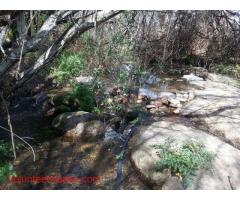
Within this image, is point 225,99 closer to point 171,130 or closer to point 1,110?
point 171,130

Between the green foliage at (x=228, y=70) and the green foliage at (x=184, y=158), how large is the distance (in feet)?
15.8

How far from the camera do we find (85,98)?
5.58 meters

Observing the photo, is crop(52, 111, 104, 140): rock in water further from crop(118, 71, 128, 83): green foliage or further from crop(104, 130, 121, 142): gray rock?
crop(118, 71, 128, 83): green foliage

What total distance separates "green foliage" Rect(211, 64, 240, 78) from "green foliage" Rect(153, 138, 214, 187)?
4825mm

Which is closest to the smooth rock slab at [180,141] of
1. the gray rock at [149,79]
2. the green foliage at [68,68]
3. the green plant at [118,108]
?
the green plant at [118,108]

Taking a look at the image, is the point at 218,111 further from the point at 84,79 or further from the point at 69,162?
the point at 84,79

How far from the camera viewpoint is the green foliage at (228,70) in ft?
27.2

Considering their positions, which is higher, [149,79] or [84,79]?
[84,79]

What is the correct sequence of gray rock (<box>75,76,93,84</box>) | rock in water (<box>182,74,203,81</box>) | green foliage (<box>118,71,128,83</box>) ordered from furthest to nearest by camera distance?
1. rock in water (<box>182,74,203,81</box>)
2. gray rock (<box>75,76,93,84</box>)
3. green foliage (<box>118,71,128,83</box>)

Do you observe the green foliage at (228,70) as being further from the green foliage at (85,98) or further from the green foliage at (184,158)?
the green foliage at (184,158)

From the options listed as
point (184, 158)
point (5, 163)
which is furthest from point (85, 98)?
point (184, 158)

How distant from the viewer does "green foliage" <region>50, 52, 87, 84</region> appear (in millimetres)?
6873

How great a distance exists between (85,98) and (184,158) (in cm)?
236

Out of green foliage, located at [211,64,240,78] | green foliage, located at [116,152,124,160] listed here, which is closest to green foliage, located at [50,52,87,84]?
green foliage, located at [116,152,124,160]
